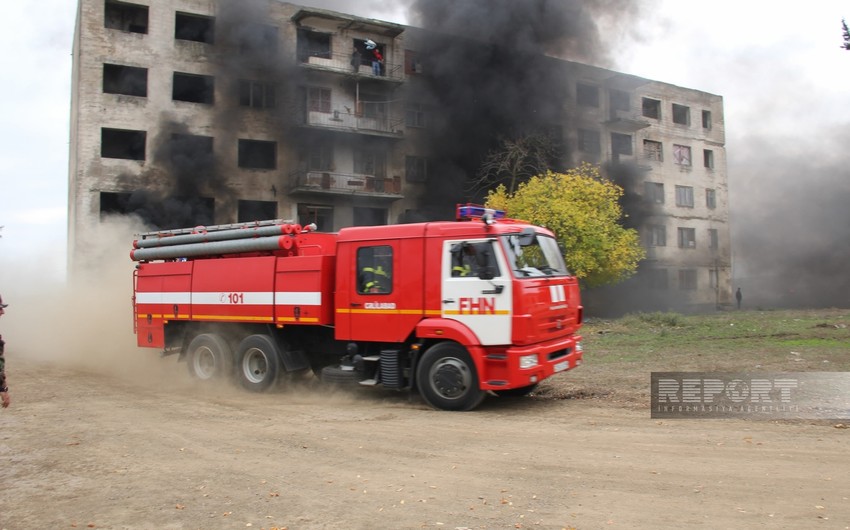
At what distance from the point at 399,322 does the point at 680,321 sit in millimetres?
17516

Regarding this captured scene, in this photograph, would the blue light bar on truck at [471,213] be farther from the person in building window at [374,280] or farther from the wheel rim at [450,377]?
the wheel rim at [450,377]

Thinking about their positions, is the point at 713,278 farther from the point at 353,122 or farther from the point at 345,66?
the point at 345,66

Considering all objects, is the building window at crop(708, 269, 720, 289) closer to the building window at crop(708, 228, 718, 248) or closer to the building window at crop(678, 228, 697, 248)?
the building window at crop(708, 228, 718, 248)

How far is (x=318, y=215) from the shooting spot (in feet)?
107

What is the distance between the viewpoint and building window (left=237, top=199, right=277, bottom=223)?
101 feet

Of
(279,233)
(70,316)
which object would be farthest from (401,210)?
(279,233)

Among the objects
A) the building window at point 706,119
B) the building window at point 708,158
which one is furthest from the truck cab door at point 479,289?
the building window at point 706,119

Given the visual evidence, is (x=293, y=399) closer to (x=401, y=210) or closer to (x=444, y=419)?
(x=444, y=419)

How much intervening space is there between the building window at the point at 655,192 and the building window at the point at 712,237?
223 inches

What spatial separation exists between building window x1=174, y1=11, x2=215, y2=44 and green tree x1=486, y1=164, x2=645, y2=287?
51.3ft

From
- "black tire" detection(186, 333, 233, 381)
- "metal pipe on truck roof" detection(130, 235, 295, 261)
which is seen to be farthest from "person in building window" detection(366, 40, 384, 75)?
"black tire" detection(186, 333, 233, 381)

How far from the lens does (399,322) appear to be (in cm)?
940

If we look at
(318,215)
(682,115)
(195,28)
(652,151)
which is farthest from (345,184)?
(682,115)

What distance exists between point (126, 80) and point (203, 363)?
21.8 meters
